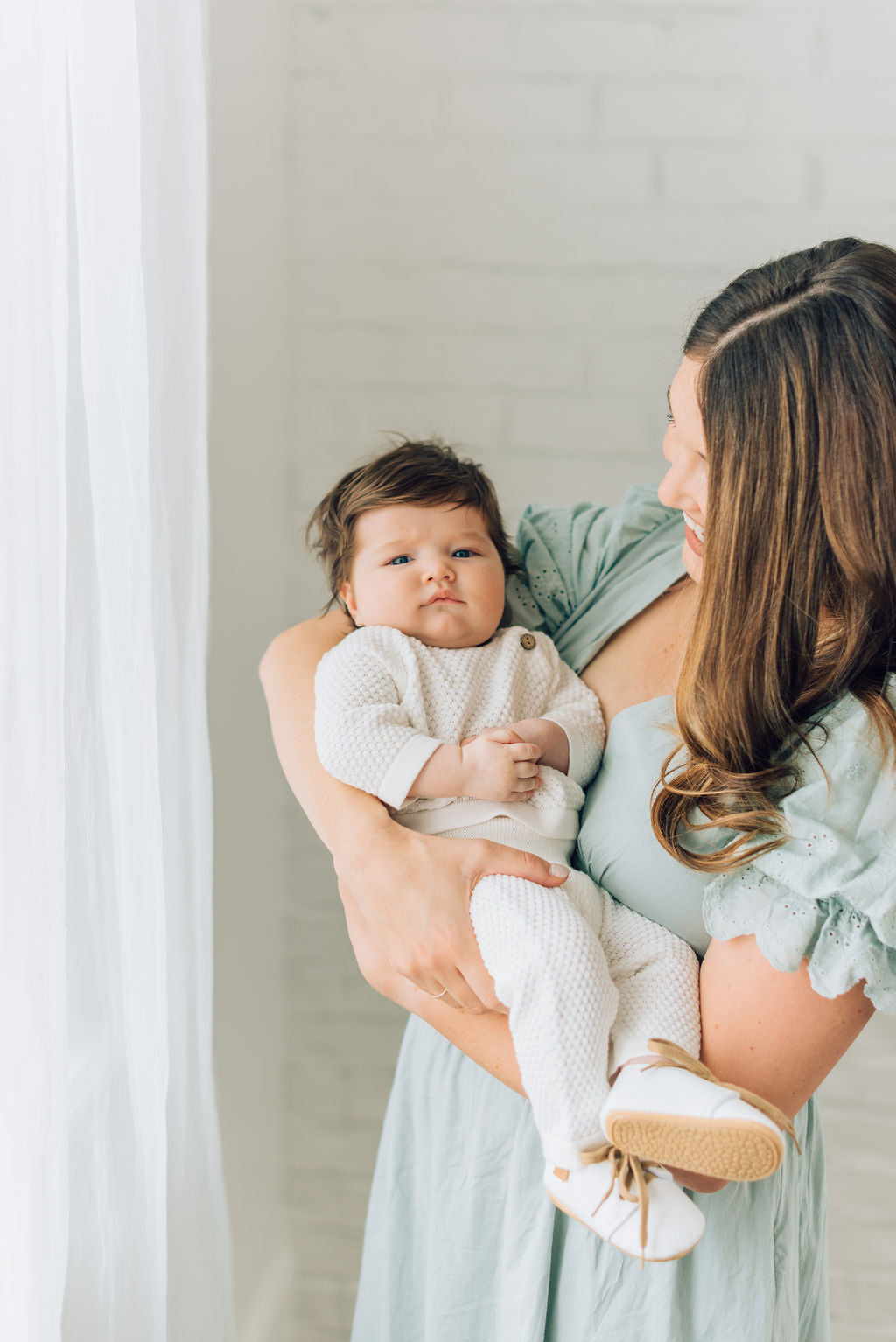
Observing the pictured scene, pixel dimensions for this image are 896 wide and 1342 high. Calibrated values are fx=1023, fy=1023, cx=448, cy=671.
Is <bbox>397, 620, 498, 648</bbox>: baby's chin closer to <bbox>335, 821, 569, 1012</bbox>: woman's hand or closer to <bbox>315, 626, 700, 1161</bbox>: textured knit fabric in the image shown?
<bbox>315, 626, 700, 1161</bbox>: textured knit fabric

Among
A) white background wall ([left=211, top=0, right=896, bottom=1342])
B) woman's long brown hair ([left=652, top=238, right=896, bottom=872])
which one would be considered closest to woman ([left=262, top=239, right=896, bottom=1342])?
woman's long brown hair ([left=652, top=238, right=896, bottom=872])

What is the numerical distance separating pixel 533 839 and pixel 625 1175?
1.08 feet

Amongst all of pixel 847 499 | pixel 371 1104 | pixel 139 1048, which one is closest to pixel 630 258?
pixel 847 499

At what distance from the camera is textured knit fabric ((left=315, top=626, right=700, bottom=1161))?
0.86m

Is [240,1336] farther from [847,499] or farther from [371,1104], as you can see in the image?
[847,499]

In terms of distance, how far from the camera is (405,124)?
70.4 inches

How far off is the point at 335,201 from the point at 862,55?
0.92 meters

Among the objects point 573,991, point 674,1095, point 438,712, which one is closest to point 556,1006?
point 573,991

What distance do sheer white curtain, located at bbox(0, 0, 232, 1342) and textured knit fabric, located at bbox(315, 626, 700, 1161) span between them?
0.67 feet

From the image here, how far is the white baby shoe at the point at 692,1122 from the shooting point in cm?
74

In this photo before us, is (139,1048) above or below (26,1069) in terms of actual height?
below

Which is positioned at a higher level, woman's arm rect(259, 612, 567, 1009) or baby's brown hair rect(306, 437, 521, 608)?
baby's brown hair rect(306, 437, 521, 608)

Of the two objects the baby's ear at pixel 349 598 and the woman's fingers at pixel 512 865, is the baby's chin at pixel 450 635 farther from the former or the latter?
the woman's fingers at pixel 512 865

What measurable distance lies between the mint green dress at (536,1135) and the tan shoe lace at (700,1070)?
101 mm
